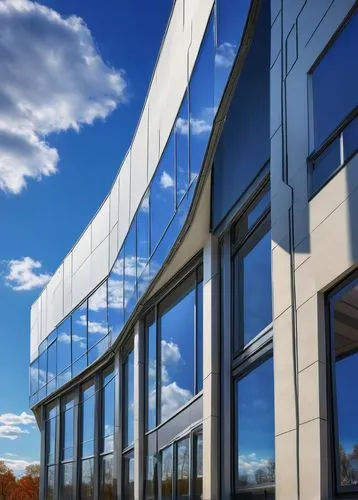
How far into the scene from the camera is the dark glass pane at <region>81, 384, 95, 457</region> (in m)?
26.1

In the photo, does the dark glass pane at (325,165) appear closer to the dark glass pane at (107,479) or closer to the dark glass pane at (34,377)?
the dark glass pane at (107,479)

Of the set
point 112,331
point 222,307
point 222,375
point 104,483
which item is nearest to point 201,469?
point 222,375

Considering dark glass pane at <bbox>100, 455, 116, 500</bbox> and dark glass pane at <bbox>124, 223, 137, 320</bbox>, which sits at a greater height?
dark glass pane at <bbox>124, 223, 137, 320</bbox>

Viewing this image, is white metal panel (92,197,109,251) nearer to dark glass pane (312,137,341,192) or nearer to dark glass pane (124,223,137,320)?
dark glass pane (124,223,137,320)

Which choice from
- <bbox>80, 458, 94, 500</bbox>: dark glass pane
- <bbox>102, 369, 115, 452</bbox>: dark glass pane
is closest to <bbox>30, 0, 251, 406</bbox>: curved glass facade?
<bbox>102, 369, 115, 452</bbox>: dark glass pane

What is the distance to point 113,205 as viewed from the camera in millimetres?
23656

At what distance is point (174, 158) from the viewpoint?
51.8 ft

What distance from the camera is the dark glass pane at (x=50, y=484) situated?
31.5 meters

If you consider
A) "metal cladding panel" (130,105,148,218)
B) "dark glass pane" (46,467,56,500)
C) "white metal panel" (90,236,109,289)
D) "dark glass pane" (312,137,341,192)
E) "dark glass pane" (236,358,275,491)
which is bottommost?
"dark glass pane" (46,467,56,500)

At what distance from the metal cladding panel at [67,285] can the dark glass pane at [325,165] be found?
20830 mm

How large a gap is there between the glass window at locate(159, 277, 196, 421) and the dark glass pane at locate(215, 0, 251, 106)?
16.6 feet

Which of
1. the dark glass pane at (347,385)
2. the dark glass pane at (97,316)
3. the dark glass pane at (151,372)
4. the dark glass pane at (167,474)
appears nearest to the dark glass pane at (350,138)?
the dark glass pane at (347,385)

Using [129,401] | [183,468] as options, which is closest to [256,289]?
[183,468]

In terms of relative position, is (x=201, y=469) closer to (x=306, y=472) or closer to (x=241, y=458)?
(x=241, y=458)
